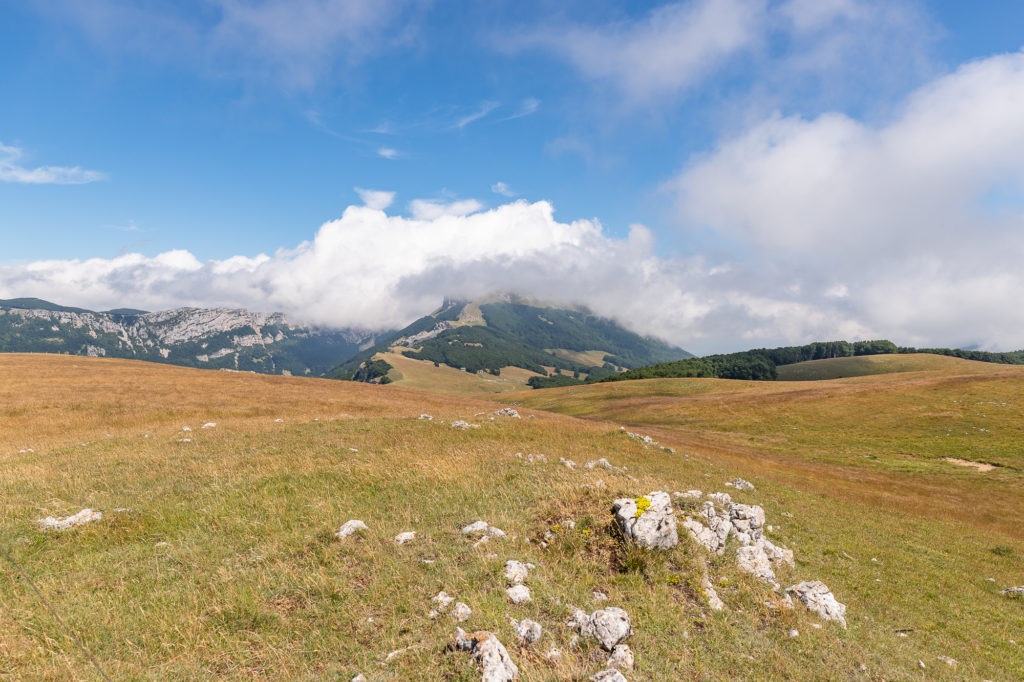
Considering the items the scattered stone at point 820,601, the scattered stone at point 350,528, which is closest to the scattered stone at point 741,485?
the scattered stone at point 820,601

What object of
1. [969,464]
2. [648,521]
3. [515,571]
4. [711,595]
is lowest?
[969,464]

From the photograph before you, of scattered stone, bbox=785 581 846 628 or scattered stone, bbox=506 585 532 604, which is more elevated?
scattered stone, bbox=506 585 532 604

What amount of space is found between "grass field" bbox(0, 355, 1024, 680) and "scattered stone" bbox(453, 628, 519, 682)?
246mm

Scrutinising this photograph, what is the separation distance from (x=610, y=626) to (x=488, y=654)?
2552mm

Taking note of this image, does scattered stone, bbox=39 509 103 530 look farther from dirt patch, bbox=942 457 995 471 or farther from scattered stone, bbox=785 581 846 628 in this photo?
dirt patch, bbox=942 457 995 471

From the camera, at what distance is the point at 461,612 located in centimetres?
784

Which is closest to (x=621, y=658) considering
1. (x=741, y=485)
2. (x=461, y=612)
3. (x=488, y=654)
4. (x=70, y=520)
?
(x=488, y=654)

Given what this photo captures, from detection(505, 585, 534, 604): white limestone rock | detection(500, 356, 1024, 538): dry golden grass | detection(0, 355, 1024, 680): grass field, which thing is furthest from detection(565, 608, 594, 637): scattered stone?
detection(500, 356, 1024, 538): dry golden grass

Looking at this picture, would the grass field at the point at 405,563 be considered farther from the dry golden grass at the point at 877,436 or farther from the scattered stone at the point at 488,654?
the dry golden grass at the point at 877,436

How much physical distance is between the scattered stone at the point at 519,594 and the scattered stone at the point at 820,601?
7469 mm

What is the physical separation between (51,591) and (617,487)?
14.1 metres

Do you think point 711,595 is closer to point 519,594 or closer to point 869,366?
point 519,594

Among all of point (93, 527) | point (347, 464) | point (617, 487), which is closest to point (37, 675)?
point (93, 527)

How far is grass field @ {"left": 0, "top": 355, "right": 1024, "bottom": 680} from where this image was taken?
7.23 metres
